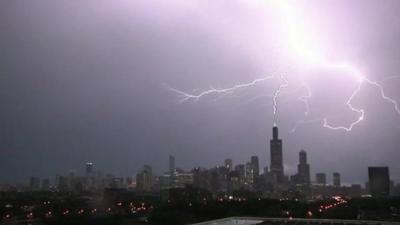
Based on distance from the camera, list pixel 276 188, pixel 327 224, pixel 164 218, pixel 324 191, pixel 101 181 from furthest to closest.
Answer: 1. pixel 324 191
2. pixel 276 188
3. pixel 101 181
4. pixel 164 218
5. pixel 327 224

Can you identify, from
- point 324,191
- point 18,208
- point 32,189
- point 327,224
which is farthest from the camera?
point 324,191

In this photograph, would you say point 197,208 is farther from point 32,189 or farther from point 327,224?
point 32,189

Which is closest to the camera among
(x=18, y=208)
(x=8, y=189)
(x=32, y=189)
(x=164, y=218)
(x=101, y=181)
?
(x=164, y=218)

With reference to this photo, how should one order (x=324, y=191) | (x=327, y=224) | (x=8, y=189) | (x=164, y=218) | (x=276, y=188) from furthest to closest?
(x=324, y=191), (x=276, y=188), (x=8, y=189), (x=164, y=218), (x=327, y=224)

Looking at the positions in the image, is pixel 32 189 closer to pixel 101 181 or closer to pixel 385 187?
pixel 101 181

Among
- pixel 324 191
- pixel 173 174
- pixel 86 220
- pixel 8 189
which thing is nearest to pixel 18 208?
pixel 86 220

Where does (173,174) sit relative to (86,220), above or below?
above

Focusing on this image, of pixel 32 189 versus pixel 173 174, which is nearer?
pixel 32 189

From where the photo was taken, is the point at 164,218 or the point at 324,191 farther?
the point at 324,191

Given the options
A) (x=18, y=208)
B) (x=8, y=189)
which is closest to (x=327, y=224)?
(x=18, y=208)
